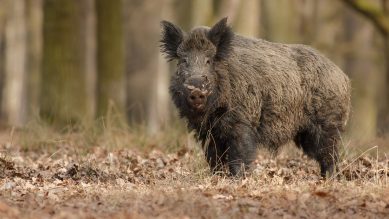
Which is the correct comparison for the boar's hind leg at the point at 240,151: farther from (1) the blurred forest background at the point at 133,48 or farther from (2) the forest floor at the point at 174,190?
(1) the blurred forest background at the point at 133,48

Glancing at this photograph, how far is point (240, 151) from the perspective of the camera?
11469 millimetres

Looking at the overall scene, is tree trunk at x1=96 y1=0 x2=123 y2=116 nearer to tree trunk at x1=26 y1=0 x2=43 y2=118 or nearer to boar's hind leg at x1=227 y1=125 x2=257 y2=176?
boar's hind leg at x1=227 y1=125 x2=257 y2=176

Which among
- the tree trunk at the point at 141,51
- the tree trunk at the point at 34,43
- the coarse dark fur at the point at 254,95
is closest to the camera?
the coarse dark fur at the point at 254,95

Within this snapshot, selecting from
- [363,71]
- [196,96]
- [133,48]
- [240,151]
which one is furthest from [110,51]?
[363,71]

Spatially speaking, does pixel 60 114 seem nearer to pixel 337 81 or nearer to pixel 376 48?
pixel 337 81


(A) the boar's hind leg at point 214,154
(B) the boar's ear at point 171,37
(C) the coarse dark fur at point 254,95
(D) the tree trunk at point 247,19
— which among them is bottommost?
(A) the boar's hind leg at point 214,154

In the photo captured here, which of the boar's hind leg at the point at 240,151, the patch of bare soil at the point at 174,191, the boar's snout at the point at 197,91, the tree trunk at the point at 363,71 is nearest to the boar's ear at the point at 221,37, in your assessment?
the boar's snout at the point at 197,91

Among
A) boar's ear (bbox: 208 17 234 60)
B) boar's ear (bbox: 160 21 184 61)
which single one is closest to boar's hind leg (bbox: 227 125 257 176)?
boar's ear (bbox: 208 17 234 60)

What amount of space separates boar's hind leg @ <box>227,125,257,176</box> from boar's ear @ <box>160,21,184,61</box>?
1.27 meters

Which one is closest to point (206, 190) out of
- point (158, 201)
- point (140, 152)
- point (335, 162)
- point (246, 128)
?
point (158, 201)

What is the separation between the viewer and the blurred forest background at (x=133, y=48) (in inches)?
742

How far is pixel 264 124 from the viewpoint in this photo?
12.0 m

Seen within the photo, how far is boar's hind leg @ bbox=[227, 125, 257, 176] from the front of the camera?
37.6 ft

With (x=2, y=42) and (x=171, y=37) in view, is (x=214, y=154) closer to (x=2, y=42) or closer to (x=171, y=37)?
(x=171, y=37)
